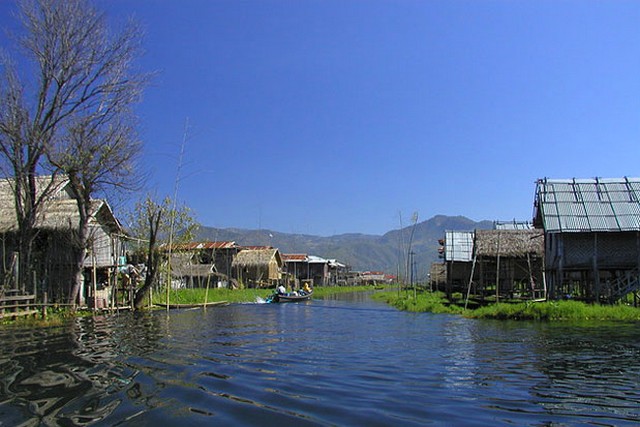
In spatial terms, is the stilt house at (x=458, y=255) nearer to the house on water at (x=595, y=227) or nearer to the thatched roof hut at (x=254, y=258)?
the house on water at (x=595, y=227)

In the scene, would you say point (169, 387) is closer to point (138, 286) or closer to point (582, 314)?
point (582, 314)

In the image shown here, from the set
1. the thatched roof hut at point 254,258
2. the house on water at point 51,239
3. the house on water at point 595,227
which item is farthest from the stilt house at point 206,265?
the house on water at point 595,227

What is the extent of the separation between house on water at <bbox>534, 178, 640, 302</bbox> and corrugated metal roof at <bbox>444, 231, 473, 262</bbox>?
36.8 ft

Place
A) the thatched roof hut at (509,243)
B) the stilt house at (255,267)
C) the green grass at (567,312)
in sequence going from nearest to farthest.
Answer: the green grass at (567,312)
the thatched roof hut at (509,243)
the stilt house at (255,267)

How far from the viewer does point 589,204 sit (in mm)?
25531

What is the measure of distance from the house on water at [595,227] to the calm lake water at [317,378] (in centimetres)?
892

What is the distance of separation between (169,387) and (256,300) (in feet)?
114

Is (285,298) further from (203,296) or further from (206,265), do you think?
(206,265)

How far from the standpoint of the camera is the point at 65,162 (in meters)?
21.2

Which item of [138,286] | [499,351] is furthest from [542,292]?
[138,286]

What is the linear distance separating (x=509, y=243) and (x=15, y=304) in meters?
23.4

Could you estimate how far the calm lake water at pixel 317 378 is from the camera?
658cm

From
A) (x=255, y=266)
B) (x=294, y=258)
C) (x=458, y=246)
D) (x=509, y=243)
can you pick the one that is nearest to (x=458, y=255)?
→ (x=458, y=246)

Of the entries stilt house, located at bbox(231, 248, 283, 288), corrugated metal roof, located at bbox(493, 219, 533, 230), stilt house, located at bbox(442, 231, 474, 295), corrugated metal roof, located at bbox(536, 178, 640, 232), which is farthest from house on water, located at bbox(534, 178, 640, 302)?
stilt house, located at bbox(231, 248, 283, 288)
